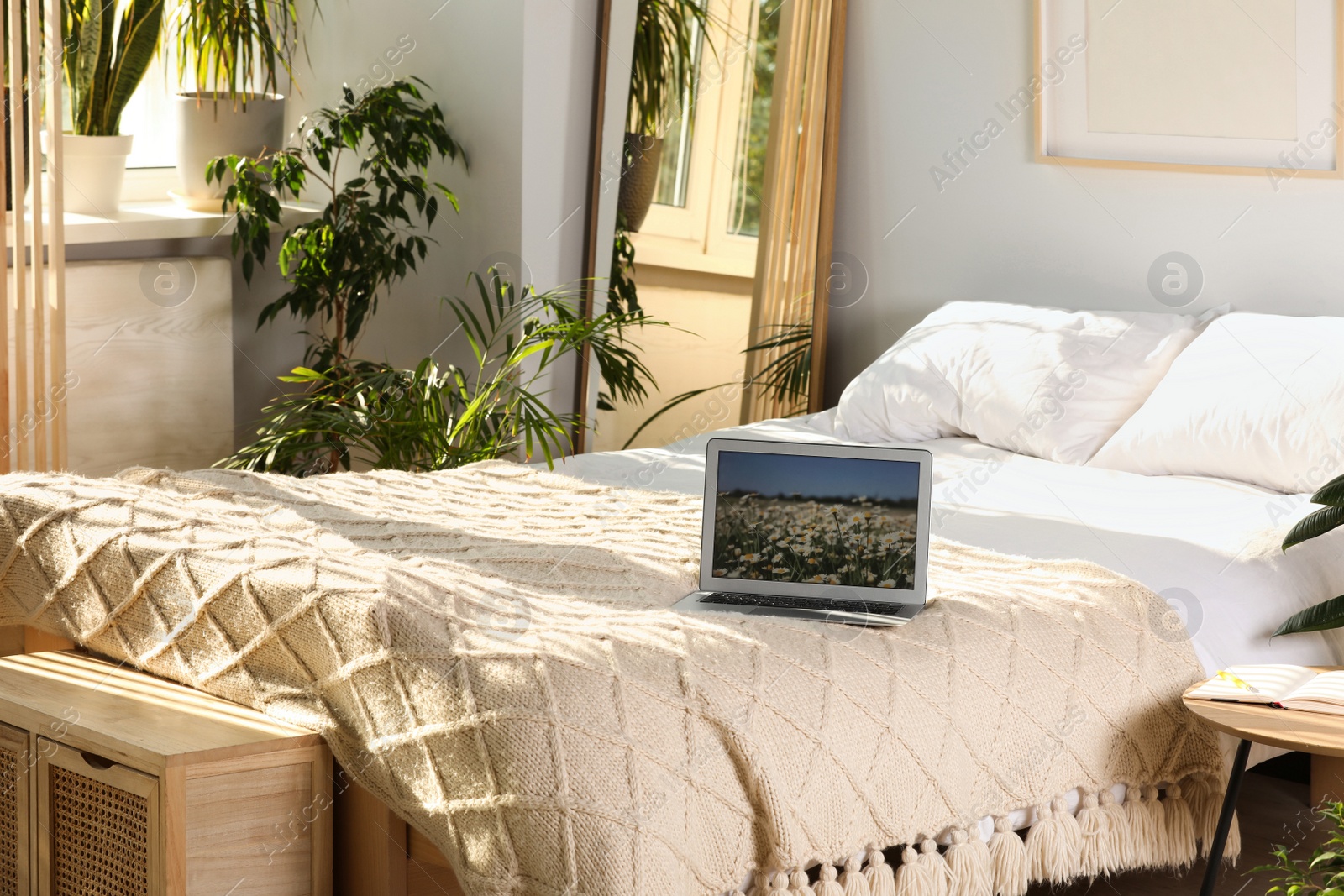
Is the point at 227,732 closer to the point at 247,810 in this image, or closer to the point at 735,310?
the point at 247,810

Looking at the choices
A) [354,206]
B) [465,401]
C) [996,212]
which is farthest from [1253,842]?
[354,206]

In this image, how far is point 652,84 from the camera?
385cm

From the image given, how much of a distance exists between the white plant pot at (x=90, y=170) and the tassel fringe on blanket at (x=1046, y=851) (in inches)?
122

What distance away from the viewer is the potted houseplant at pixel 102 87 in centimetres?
386

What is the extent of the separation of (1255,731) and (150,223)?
10.5ft

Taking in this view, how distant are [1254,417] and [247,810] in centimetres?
197

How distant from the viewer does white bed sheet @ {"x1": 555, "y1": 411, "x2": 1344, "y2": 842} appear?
7.22 feet

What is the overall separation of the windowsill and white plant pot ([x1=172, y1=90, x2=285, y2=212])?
0.06 metres

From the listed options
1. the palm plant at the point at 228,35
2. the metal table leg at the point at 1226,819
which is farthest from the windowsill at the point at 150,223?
the metal table leg at the point at 1226,819

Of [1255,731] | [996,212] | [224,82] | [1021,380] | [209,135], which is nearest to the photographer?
[1255,731]

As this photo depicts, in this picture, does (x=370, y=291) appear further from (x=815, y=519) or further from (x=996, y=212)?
(x=815, y=519)

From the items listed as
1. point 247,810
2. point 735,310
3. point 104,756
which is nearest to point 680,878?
point 247,810

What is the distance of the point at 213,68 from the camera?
4.36 metres

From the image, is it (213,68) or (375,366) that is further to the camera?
(213,68)
